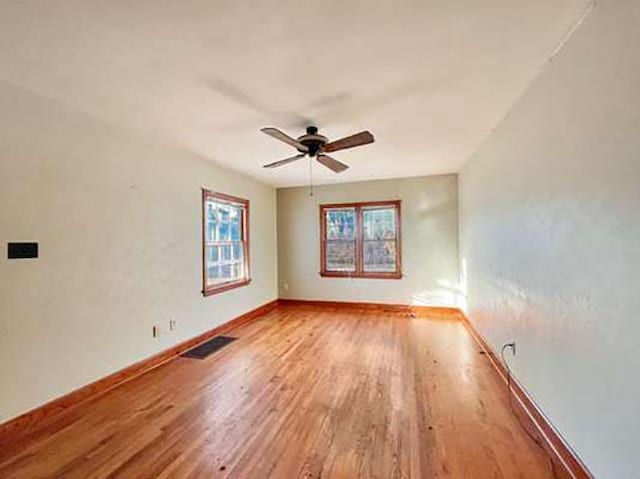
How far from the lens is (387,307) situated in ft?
20.1

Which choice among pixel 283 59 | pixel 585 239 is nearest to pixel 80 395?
pixel 283 59

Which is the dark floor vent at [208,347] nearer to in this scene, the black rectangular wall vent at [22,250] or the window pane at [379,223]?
the black rectangular wall vent at [22,250]

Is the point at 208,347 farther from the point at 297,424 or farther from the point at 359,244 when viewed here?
the point at 359,244

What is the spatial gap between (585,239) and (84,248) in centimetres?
363

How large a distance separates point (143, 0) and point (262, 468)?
8.39 feet

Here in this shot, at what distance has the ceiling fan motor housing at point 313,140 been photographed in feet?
10.1

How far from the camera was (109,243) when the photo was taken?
123 inches

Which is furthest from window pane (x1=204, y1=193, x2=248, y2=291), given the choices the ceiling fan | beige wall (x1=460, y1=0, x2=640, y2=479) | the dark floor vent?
beige wall (x1=460, y1=0, x2=640, y2=479)

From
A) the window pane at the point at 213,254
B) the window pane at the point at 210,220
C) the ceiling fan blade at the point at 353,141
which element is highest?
the ceiling fan blade at the point at 353,141

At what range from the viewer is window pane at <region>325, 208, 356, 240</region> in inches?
252

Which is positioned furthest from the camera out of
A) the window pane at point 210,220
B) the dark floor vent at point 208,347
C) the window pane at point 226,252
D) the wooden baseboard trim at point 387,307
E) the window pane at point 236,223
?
the wooden baseboard trim at point 387,307

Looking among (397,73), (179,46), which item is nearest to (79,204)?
(179,46)

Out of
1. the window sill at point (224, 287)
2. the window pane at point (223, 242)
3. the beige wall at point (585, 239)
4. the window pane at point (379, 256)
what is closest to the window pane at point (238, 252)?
the window pane at point (223, 242)

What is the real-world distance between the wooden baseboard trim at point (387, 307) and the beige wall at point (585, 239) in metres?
3.00
